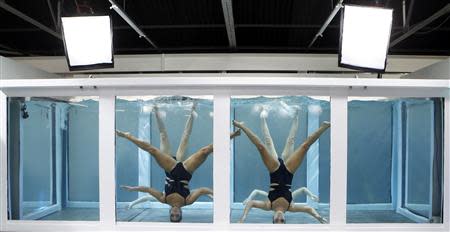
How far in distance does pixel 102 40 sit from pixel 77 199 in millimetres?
1546

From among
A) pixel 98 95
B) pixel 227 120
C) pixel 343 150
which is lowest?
pixel 343 150

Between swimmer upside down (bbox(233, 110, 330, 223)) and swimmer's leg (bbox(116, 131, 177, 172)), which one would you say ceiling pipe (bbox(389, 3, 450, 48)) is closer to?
swimmer upside down (bbox(233, 110, 330, 223))

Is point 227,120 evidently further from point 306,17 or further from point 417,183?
point 306,17

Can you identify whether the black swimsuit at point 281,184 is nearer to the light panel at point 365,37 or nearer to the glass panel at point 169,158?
the glass panel at point 169,158

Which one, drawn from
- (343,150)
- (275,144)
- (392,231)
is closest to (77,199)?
(275,144)

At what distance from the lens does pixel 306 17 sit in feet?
15.1

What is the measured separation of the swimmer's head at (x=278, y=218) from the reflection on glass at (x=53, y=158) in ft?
5.03

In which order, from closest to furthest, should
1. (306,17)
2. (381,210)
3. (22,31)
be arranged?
1. (381,210)
2. (306,17)
3. (22,31)

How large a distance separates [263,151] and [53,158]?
82.5 inches

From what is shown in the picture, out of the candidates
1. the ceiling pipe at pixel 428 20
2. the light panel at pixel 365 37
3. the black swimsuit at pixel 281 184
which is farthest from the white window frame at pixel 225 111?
the ceiling pipe at pixel 428 20

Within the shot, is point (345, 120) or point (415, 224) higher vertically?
point (345, 120)

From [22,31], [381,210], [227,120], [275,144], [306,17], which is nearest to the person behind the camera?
[227,120]

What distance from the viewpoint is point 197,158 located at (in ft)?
9.52

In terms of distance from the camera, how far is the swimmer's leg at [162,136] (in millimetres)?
3053
